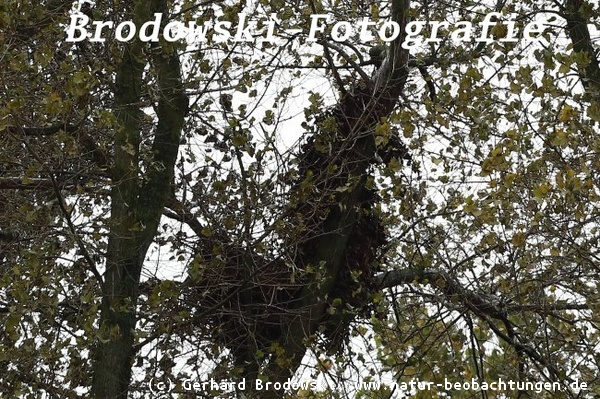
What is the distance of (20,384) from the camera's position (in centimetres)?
675

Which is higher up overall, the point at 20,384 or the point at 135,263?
the point at 135,263

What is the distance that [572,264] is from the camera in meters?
7.62

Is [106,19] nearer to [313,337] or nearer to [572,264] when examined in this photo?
[313,337]

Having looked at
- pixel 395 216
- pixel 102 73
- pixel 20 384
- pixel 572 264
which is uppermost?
pixel 102 73

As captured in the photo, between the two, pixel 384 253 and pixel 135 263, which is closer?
pixel 135 263

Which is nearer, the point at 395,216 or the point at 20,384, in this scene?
the point at 20,384

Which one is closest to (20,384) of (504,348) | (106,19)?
(106,19)

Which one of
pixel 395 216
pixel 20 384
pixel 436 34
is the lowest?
pixel 20 384

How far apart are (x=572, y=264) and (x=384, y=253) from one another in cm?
175

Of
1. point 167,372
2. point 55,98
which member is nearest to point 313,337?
point 167,372

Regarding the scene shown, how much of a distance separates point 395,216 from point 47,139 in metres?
3.13

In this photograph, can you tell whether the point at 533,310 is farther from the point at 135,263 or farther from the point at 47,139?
the point at 47,139

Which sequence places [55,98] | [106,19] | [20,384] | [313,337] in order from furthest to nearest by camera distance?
[106,19], [313,337], [20,384], [55,98]

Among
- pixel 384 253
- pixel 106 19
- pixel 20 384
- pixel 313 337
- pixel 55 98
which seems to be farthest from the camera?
pixel 384 253
